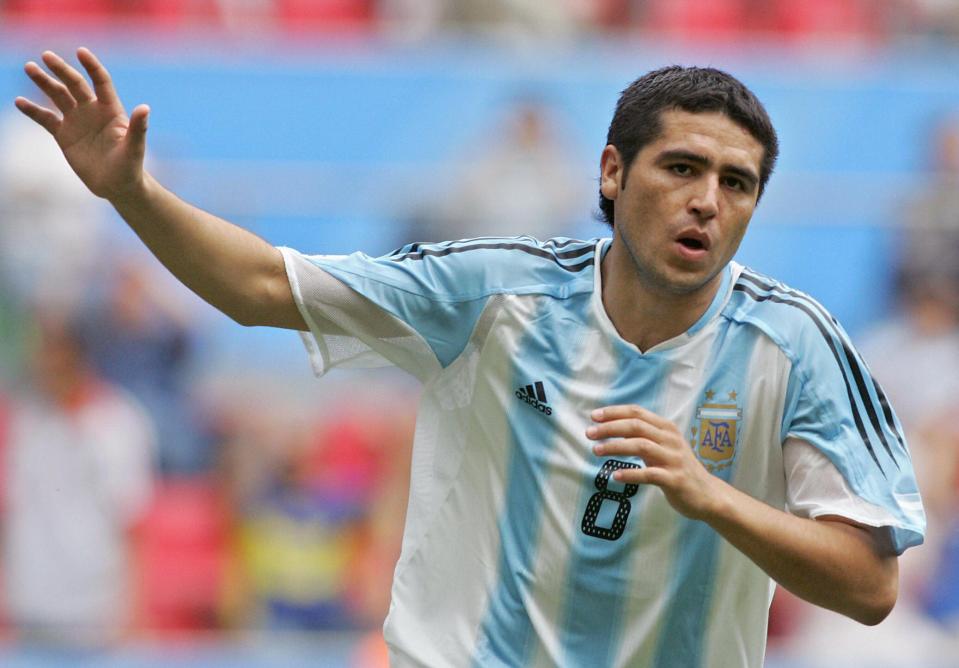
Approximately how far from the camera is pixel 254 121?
34.5ft

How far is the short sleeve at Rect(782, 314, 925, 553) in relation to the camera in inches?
159

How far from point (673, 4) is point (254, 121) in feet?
10.8

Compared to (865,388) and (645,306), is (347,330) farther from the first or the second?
(865,388)

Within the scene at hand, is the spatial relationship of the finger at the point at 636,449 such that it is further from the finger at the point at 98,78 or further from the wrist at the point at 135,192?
the finger at the point at 98,78

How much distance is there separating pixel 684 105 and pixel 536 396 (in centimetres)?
85

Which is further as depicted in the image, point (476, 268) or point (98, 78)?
point (476, 268)

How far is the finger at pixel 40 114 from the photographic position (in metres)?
4.01

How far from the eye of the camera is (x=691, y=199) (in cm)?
415

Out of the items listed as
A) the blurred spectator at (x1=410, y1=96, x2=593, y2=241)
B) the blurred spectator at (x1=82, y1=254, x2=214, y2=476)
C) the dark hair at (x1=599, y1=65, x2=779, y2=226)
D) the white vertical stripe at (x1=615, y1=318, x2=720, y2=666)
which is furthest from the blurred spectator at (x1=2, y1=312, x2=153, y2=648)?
the dark hair at (x1=599, y1=65, x2=779, y2=226)

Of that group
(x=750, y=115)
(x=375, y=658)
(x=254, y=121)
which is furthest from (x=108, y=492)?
(x=750, y=115)

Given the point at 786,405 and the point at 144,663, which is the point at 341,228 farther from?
the point at 786,405

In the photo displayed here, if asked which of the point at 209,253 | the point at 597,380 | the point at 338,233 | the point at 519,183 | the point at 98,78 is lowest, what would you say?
the point at 597,380

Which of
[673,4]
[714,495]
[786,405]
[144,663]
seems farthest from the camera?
[673,4]

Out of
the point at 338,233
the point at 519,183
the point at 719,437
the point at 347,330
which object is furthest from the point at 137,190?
the point at 519,183
